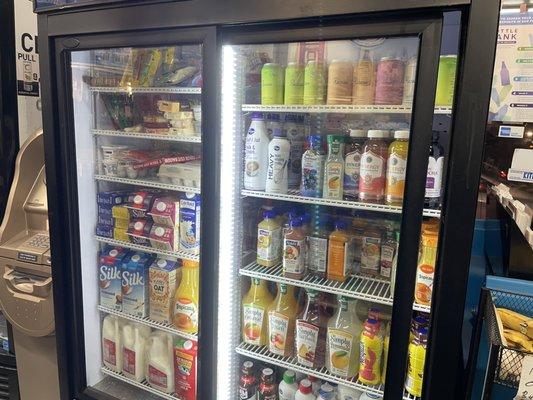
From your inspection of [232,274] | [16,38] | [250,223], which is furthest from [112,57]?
[232,274]

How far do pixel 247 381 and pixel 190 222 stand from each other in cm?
78

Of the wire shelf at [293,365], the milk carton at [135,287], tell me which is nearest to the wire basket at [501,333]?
the wire shelf at [293,365]

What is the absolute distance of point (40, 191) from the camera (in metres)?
2.31

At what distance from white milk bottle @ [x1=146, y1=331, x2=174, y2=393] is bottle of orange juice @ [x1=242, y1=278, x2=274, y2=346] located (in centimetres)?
48

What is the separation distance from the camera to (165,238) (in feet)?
6.85

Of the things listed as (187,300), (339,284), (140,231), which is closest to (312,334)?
(339,284)

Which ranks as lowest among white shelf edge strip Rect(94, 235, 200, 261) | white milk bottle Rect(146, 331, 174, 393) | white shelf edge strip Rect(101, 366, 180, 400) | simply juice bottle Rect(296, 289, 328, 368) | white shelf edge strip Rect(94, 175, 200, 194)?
white shelf edge strip Rect(101, 366, 180, 400)

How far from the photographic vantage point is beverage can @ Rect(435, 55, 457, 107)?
1.47 m

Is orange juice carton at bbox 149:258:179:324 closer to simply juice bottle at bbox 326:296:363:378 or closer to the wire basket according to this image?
simply juice bottle at bbox 326:296:363:378

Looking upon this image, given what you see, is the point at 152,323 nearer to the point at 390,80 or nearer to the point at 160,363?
the point at 160,363

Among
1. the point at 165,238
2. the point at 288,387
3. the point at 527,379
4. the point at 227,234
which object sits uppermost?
the point at 227,234

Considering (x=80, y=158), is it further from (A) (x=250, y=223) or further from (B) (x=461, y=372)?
(B) (x=461, y=372)

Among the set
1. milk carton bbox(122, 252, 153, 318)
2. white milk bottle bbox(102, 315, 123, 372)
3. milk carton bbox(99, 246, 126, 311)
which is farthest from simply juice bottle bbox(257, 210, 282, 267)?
white milk bottle bbox(102, 315, 123, 372)

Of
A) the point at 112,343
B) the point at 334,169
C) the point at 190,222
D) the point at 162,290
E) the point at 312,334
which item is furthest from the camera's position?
the point at 112,343
